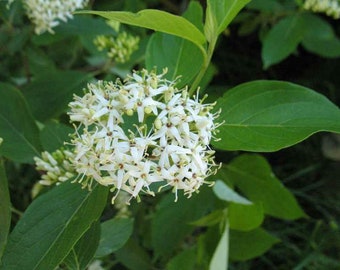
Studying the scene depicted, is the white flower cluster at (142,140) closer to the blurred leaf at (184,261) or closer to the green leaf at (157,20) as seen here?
the green leaf at (157,20)

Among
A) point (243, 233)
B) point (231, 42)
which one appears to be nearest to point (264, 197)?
point (243, 233)

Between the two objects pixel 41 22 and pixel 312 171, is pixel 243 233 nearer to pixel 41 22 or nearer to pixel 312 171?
pixel 41 22

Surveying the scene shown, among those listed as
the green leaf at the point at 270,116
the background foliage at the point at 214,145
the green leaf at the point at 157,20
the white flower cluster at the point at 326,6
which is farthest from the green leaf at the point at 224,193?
the white flower cluster at the point at 326,6

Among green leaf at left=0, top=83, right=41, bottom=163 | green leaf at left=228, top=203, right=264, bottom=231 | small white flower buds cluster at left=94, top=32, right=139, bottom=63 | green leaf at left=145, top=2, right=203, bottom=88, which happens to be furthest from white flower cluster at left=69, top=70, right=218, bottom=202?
small white flower buds cluster at left=94, top=32, right=139, bottom=63

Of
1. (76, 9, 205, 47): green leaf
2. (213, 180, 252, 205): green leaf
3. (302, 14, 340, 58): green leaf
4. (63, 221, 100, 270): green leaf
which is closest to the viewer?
(76, 9, 205, 47): green leaf

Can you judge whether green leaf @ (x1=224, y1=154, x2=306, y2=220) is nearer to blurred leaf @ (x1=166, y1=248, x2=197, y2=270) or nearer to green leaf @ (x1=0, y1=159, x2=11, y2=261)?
blurred leaf @ (x1=166, y1=248, x2=197, y2=270)

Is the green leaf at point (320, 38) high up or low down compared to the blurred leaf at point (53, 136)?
up
